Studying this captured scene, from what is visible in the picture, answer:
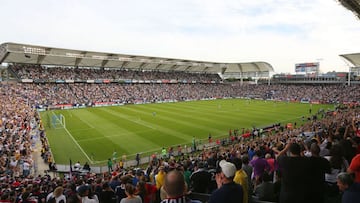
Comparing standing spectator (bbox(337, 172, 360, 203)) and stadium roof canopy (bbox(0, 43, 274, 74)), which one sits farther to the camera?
stadium roof canopy (bbox(0, 43, 274, 74))

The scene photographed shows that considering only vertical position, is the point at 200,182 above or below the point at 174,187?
below

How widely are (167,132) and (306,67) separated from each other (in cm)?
9014

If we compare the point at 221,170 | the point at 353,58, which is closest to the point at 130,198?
the point at 221,170

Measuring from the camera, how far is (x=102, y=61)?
67.2 metres

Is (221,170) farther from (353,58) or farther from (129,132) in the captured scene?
(353,58)

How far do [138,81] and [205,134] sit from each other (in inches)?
2002

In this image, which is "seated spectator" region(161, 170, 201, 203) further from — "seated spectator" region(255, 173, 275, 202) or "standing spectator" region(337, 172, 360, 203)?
"seated spectator" region(255, 173, 275, 202)

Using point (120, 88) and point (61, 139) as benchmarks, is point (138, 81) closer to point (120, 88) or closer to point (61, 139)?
point (120, 88)

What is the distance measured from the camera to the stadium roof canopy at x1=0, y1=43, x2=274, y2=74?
50.4 m

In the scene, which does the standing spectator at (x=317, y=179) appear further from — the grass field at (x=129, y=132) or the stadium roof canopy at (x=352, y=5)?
the stadium roof canopy at (x=352, y=5)

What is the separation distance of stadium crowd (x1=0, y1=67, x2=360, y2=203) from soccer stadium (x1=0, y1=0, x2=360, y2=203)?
0.08 ft

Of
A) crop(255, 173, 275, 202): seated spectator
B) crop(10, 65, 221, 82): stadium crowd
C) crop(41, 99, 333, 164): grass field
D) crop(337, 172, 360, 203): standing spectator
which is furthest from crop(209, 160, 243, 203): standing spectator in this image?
crop(10, 65, 221, 82): stadium crowd

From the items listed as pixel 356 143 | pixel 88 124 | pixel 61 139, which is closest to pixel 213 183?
Answer: pixel 356 143

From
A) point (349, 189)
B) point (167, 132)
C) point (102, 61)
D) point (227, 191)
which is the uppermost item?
point (102, 61)
